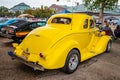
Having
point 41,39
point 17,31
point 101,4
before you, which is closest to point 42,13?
point 101,4

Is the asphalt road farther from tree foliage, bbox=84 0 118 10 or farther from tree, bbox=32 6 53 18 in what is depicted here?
tree, bbox=32 6 53 18

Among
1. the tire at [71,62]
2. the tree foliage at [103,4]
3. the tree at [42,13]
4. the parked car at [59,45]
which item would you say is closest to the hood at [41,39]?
the parked car at [59,45]

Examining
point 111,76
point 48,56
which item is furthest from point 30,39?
point 111,76

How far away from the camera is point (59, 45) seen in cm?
604

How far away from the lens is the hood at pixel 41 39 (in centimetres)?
604

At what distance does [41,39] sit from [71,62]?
123 centimetres

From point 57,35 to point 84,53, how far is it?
160cm

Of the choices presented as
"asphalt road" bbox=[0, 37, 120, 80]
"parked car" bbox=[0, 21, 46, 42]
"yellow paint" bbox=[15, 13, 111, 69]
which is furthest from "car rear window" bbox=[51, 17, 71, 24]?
"parked car" bbox=[0, 21, 46, 42]

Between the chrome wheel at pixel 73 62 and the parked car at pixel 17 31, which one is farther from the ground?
the parked car at pixel 17 31

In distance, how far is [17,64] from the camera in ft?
22.6

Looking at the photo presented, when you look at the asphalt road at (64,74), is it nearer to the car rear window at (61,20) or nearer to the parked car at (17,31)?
the car rear window at (61,20)

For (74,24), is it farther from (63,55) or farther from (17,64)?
(17,64)

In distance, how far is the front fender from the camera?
5640 millimetres

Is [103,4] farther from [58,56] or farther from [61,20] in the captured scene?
[58,56]
